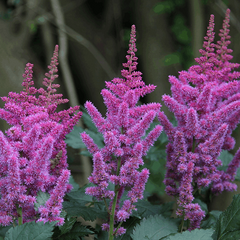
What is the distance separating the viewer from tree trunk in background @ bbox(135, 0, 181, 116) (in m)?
2.90

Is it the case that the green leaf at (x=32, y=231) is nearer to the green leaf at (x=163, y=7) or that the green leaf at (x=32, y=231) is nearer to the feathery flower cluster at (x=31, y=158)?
the feathery flower cluster at (x=31, y=158)

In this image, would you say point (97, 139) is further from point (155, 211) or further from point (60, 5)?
point (60, 5)

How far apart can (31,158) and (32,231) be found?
21 centimetres

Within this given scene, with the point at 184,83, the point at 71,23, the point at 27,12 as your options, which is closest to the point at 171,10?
the point at 71,23

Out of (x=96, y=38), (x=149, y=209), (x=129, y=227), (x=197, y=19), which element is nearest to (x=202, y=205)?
(x=149, y=209)

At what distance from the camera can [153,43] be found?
9.73 feet

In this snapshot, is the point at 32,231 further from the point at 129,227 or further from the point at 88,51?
the point at 88,51

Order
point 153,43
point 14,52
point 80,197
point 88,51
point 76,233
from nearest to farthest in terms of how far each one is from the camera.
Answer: point 76,233 → point 80,197 → point 153,43 → point 14,52 → point 88,51

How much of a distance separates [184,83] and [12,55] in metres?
2.63

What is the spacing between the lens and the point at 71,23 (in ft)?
12.5

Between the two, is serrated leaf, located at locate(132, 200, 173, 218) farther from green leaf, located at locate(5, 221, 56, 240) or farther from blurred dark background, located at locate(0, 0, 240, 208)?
blurred dark background, located at locate(0, 0, 240, 208)

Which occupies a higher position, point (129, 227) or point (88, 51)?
point (88, 51)

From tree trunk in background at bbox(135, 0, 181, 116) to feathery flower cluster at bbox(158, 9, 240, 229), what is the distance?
66.5 inches

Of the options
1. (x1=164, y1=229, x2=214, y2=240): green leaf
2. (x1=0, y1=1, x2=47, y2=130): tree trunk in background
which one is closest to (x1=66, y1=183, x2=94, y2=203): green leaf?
(x1=164, y1=229, x2=214, y2=240): green leaf
